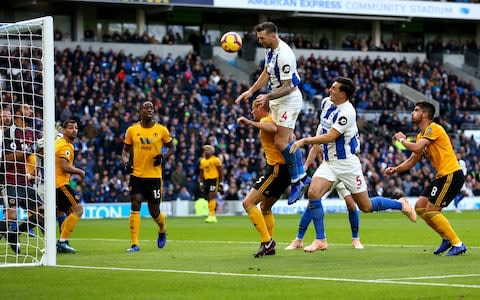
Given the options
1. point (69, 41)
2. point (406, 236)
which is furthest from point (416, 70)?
point (406, 236)

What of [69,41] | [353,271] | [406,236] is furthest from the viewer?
[69,41]

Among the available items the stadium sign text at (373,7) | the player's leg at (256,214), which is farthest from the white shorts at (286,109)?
the stadium sign text at (373,7)

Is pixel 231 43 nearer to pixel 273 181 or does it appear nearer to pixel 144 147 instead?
pixel 273 181

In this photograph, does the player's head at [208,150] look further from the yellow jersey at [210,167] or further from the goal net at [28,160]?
the goal net at [28,160]

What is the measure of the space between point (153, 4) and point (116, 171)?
13008mm

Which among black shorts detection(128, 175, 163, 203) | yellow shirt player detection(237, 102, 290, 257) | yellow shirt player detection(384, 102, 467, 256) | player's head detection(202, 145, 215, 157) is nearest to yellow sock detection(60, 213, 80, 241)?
black shorts detection(128, 175, 163, 203)

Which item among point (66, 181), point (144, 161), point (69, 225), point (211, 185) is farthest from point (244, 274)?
point (211, 185)

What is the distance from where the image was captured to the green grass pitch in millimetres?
10602

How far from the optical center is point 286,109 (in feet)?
52.1

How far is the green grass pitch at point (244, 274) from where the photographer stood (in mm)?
10602

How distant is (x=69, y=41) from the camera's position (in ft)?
165

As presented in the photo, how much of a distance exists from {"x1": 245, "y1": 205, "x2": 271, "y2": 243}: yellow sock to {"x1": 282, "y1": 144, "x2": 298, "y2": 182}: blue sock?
0.76m

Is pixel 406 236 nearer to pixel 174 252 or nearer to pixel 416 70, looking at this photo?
pixel 174 252

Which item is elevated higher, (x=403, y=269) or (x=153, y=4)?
(x=153, y=4)
